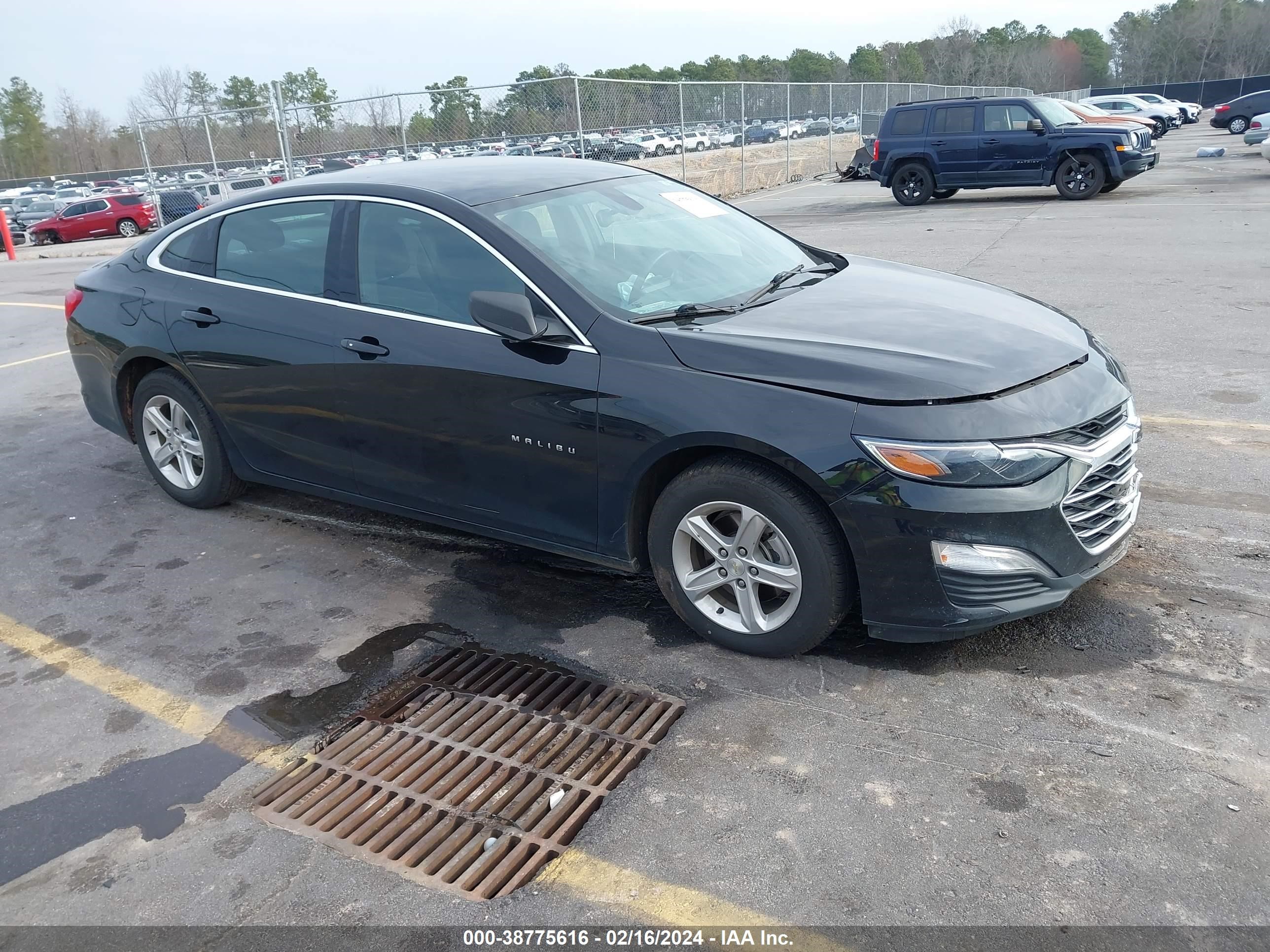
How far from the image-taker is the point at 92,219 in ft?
95.2

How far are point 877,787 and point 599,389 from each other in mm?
1629

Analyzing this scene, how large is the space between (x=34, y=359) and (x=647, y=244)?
777 cm

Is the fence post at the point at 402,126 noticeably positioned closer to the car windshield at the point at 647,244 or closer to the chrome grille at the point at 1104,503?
the car windshield at the point at 647,244

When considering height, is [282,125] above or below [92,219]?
above

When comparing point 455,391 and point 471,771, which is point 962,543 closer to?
point 471,771

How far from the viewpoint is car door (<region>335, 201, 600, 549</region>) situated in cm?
373

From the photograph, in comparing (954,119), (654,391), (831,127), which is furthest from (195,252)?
(831,127)

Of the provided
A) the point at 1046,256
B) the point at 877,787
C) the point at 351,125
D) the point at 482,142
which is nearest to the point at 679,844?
the point at 877,787

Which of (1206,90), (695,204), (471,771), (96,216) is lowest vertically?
(471,771)

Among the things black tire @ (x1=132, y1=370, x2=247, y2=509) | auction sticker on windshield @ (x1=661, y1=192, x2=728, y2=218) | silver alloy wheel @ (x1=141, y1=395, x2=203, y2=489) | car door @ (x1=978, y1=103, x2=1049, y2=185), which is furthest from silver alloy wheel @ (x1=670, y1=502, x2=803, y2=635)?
car door @ (x1=978, y1=103, x2=1049, y2=185)

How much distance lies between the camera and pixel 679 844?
2.69 metres

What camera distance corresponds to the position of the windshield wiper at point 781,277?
4.03m

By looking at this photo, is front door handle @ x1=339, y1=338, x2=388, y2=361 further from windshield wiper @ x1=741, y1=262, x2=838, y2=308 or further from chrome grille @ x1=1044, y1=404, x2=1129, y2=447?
chrome grille @ x1=1044, y1=404, x2=1129, y2=447

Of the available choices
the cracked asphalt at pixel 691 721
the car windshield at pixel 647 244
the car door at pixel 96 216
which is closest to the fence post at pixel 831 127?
the car door at pixel 96 216
